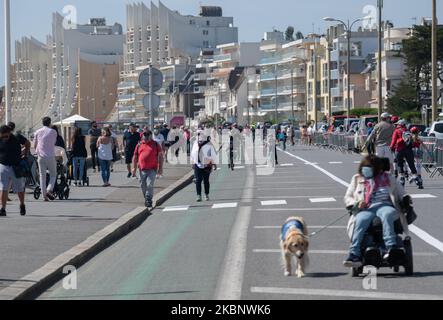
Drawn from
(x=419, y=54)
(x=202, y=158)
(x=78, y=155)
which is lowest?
(x=78, y=155)

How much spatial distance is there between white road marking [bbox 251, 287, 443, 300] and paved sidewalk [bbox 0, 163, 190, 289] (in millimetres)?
2900

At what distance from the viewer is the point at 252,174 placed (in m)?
45.3

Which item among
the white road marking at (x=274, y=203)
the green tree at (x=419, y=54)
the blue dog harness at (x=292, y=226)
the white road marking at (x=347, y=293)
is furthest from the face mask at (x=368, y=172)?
the green tree at (x=419, y=54)

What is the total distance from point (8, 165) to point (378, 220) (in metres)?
10.7

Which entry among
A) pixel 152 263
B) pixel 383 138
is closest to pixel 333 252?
pixel 152 263

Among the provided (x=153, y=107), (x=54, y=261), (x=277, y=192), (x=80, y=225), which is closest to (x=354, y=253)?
(x=54, y=261)

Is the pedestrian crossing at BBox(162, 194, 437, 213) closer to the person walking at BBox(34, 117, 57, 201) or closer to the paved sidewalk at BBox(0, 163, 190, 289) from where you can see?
the paved sidewalk at BBox(0, 163, 190, 289)

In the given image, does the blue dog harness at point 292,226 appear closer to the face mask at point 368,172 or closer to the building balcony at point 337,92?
the face mask at point 368,172

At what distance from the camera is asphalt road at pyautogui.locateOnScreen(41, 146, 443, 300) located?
13.7 meters

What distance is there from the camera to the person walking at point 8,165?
24.0m

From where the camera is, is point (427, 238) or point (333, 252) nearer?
point (333, 252)

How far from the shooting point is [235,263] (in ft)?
54.0

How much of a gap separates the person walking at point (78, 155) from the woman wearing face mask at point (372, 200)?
20.3m

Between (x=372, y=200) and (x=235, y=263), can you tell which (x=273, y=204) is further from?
(x=372, y=200)
